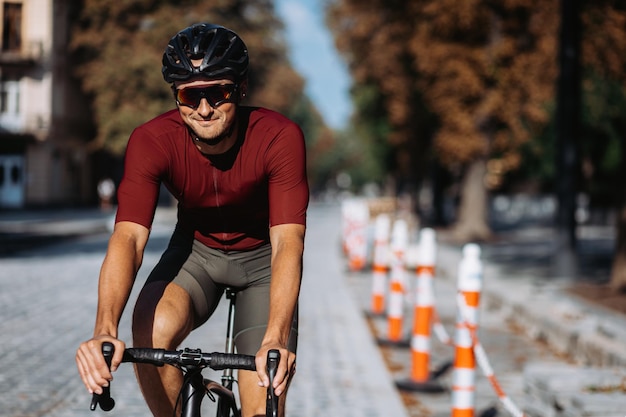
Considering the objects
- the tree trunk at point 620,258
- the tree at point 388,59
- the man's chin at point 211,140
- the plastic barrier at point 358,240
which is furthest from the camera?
the tree at point 388,59

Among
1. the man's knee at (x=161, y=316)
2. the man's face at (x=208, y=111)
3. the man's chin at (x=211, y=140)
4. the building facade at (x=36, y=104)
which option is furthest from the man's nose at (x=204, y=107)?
the building facade at (x=36, y=104)

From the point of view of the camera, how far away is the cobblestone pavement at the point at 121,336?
646 cm

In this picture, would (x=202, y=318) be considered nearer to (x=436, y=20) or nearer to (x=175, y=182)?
(x=175, y=182)

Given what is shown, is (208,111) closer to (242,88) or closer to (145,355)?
(242,88)

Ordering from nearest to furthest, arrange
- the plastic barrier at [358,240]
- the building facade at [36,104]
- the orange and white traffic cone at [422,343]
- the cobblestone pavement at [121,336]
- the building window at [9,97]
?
the cobblestone pavement at [121,336], the orange and white traffic cone at [422,343], the plastic barrier at [358,240], the building facade at [36,104], the building window at [9,97]

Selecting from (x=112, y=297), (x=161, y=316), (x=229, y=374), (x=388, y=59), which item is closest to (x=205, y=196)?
(x=161, y=316)

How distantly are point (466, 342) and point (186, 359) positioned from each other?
313 cm

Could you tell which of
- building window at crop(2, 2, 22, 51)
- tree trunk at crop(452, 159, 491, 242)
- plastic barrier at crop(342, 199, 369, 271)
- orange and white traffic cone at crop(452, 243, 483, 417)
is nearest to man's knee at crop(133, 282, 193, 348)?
orange and white traffic cone at crop(452, 243, 483, 417)

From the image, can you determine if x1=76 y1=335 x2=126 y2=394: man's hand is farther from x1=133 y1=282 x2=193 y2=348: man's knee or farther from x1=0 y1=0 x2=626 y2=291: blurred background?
x1=0 y1=0 x2=626 y2=291: blurred background

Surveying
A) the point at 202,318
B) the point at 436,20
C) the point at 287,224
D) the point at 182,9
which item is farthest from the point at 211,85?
the point at 182,9

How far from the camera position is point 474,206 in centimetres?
3042

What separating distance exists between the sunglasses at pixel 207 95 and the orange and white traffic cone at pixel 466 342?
2.74 metres

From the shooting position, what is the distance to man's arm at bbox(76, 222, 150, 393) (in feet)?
9.37

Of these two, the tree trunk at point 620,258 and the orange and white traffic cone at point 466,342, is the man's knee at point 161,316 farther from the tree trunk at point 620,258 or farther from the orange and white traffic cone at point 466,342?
the tree trunk at point 620,258
